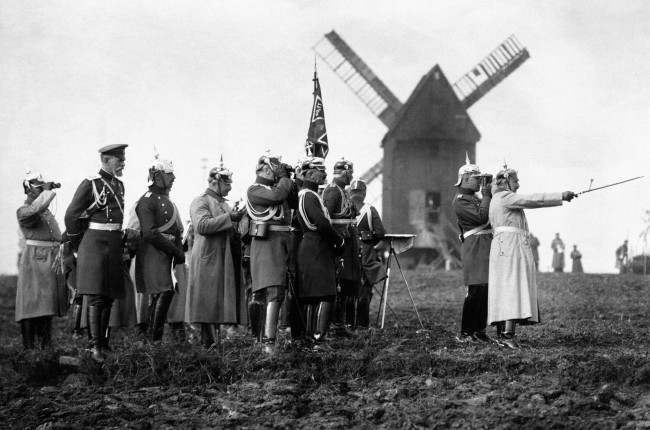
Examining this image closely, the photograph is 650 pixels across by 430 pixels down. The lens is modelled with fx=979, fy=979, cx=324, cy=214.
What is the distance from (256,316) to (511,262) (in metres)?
2.72

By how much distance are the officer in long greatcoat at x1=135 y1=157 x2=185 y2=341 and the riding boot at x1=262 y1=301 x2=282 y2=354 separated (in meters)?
1.61

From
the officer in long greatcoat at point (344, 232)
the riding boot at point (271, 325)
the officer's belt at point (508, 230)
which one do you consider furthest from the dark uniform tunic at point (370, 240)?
the riding boot at point (271, 325)

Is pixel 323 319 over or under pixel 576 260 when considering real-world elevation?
under

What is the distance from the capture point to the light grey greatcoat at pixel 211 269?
10.2 m

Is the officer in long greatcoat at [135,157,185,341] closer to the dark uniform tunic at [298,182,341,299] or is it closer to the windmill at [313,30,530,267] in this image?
the dark uniform tunic at [298,182,341,299]

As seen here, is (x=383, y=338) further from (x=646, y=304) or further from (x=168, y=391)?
(x=646, y=304)

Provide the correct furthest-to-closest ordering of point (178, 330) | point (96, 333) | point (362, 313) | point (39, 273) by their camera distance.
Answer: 1. point (362, 313)
2. point (178, 330)
3. point (39, 273)
4. point (96, 333)

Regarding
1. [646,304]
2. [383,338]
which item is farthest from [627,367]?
[646,304]

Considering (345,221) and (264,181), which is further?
(345,221)

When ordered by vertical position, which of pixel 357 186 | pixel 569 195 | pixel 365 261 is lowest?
pixel 365 261

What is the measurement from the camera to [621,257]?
127 ft

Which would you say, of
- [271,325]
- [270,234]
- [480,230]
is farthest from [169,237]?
[480,230]

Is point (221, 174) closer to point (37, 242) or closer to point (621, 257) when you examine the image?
point (37, 242)

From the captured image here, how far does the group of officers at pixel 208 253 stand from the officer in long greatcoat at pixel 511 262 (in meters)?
1.64
